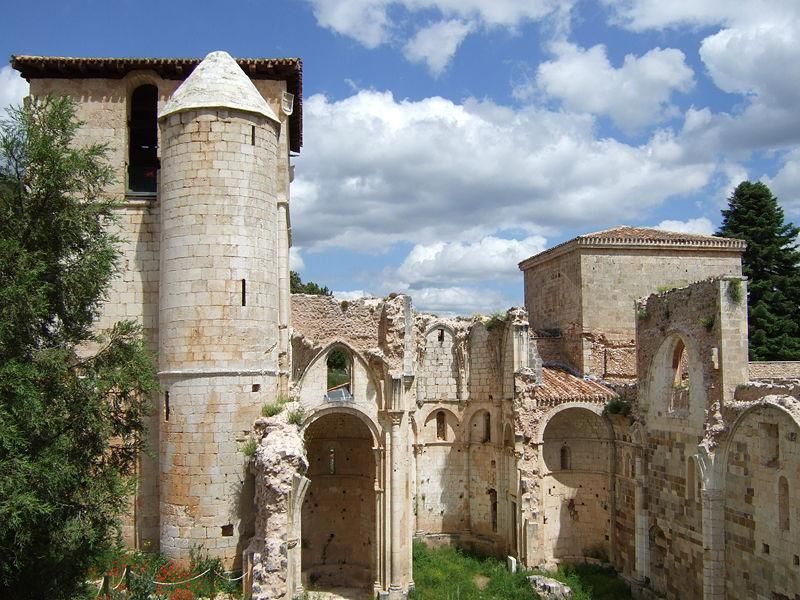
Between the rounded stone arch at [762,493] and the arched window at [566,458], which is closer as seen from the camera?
the rounded stone arch at [762,493]

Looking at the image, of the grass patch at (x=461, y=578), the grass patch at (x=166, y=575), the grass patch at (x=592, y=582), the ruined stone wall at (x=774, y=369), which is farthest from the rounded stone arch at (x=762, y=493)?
the grass patch at (x=166, y=575)

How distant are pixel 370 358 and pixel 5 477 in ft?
33.1

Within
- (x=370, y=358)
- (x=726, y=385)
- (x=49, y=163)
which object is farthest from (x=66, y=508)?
(x=726, y=385)

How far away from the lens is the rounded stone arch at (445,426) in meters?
24.6

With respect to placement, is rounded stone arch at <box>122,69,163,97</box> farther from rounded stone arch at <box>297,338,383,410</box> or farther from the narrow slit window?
the narrow slit window

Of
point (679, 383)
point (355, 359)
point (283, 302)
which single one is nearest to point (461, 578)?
point (355, 359)

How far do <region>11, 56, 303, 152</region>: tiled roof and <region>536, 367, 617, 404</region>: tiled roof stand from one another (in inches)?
446

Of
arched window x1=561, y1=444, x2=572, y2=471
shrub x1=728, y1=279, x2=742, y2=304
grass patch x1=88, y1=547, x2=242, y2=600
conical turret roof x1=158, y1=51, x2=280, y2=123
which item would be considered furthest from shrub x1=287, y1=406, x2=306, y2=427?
arched window x1=561, y1=444, x2=572, y2=471

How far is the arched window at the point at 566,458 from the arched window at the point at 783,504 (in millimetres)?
9076

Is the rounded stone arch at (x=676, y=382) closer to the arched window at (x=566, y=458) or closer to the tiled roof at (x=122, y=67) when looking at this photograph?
the arched window at (x=566, y=458)

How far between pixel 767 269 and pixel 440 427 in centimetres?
1750

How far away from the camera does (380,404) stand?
1930 cm

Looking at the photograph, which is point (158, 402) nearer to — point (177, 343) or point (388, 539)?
point (177, 343)

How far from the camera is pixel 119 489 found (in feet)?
41.2
